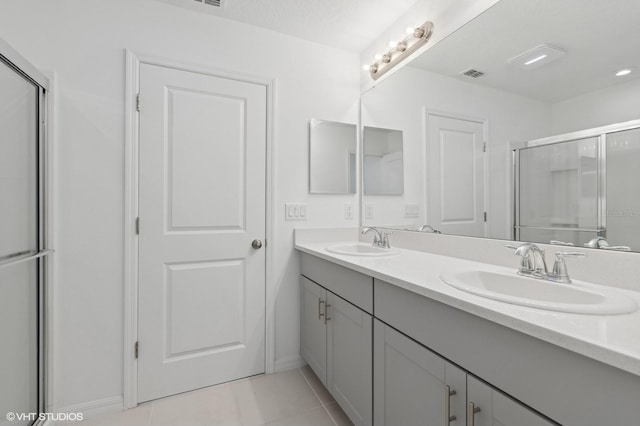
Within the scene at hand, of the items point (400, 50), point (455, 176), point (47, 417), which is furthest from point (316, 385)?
point (400, 50)

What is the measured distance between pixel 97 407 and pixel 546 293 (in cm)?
218

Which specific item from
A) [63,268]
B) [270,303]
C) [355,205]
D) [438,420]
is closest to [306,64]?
[355,205]

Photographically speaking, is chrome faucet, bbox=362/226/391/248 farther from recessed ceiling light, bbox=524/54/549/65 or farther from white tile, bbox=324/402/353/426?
recessed ceiling light, bbox=524/54/549/65

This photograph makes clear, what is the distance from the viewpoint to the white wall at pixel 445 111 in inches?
49.9

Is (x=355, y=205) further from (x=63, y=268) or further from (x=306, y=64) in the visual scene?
(x=63, y=268)

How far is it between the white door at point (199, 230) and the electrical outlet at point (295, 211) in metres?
0.17

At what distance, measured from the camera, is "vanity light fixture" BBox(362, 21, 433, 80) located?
1.66 m

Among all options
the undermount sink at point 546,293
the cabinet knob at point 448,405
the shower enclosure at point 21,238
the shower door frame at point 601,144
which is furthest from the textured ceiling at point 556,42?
the shower enclosure at point 21,238

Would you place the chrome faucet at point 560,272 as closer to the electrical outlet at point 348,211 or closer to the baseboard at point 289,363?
the electrical outlet at point 348,211

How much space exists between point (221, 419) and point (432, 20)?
2.45m

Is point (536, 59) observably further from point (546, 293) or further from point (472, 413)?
point (472, 413)

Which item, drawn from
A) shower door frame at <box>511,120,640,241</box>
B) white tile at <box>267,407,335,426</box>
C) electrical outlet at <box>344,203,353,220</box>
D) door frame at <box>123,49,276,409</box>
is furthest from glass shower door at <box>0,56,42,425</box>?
shower door frame at <box>511,120,640,241</box>

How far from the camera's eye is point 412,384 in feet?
3.35

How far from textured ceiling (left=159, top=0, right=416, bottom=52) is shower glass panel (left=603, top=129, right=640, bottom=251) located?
1.33 m
